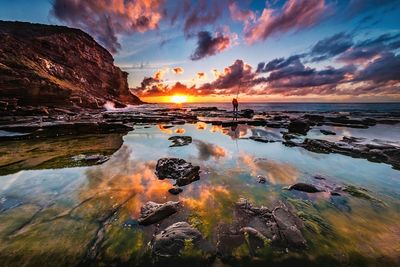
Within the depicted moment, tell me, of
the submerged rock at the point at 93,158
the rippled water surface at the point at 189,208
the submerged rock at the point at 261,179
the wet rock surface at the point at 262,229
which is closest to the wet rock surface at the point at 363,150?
the rippled water surface at the point at 189,208

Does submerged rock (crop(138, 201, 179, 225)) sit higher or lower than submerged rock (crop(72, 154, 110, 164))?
higher

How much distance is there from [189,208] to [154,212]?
975 mm

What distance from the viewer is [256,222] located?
490 centimetres

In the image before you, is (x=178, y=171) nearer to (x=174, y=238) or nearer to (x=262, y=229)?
(x=174, y=238)

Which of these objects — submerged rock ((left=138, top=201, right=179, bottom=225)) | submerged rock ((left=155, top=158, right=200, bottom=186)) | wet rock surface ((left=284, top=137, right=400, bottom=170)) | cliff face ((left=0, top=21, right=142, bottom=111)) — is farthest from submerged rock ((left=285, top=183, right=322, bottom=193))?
cliff face ((left=0, top=21, right=142, bottom=111))

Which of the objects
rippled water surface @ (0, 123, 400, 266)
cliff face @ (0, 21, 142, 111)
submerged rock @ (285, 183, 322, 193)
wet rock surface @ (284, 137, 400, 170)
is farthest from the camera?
cliff face @ (0, 21, 142, 111)

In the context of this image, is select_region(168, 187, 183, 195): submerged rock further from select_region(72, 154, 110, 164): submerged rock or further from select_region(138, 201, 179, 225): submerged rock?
select_region(72, 154, 110, 164): submerged rock

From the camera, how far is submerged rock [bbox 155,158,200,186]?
24.0ft

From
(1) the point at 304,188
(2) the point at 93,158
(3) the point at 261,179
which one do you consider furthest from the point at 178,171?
(2) the point at 93,158

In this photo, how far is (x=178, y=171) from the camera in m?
7.83

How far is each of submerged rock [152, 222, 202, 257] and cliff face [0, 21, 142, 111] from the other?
133 feet

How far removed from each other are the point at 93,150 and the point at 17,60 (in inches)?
1810

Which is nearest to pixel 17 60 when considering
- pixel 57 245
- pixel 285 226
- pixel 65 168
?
pixel 65 168

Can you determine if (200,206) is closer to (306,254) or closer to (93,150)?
(306,254)
